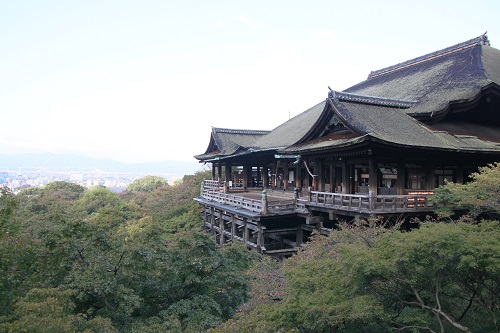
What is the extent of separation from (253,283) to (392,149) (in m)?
7.50

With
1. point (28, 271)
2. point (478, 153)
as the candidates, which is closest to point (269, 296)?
point (28, 271)

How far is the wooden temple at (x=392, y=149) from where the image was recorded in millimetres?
14195

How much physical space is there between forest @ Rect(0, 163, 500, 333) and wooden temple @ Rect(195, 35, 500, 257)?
307cm

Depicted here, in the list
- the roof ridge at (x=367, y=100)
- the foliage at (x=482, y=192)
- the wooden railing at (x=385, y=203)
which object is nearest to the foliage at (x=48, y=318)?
the wooden railing at (x=385, y=203)

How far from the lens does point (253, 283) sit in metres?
10.4

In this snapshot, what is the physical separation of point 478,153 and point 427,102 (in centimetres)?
446

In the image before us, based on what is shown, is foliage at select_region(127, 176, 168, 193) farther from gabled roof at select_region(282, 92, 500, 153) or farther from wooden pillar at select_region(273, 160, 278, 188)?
gabled roof at select_region(282, 92, 500, 153)

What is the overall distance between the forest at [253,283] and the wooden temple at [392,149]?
121 inches

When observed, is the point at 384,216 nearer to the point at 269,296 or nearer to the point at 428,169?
the point at 428,169

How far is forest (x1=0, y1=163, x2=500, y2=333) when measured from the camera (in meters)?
6.79

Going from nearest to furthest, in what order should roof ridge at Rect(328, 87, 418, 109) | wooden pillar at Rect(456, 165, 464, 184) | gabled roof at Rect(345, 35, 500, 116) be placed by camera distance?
wooden pillar at Rect(456, 165, 464, 184), roof ridge at Rect(328, 87, 418, 109), gabled roof at Rect(345, 35, 500, 116)

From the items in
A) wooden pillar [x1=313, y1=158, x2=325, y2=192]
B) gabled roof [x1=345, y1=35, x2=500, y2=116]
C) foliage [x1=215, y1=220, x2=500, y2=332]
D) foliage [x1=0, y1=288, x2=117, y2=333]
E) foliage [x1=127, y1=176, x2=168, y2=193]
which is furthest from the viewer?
foliage [x1=127, y1=176, x2=168, y2=193]

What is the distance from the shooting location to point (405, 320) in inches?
281

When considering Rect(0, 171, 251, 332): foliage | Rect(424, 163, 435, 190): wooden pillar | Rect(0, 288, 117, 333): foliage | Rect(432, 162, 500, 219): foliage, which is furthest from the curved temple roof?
Rect(0, 288, 117, 333): foliage
